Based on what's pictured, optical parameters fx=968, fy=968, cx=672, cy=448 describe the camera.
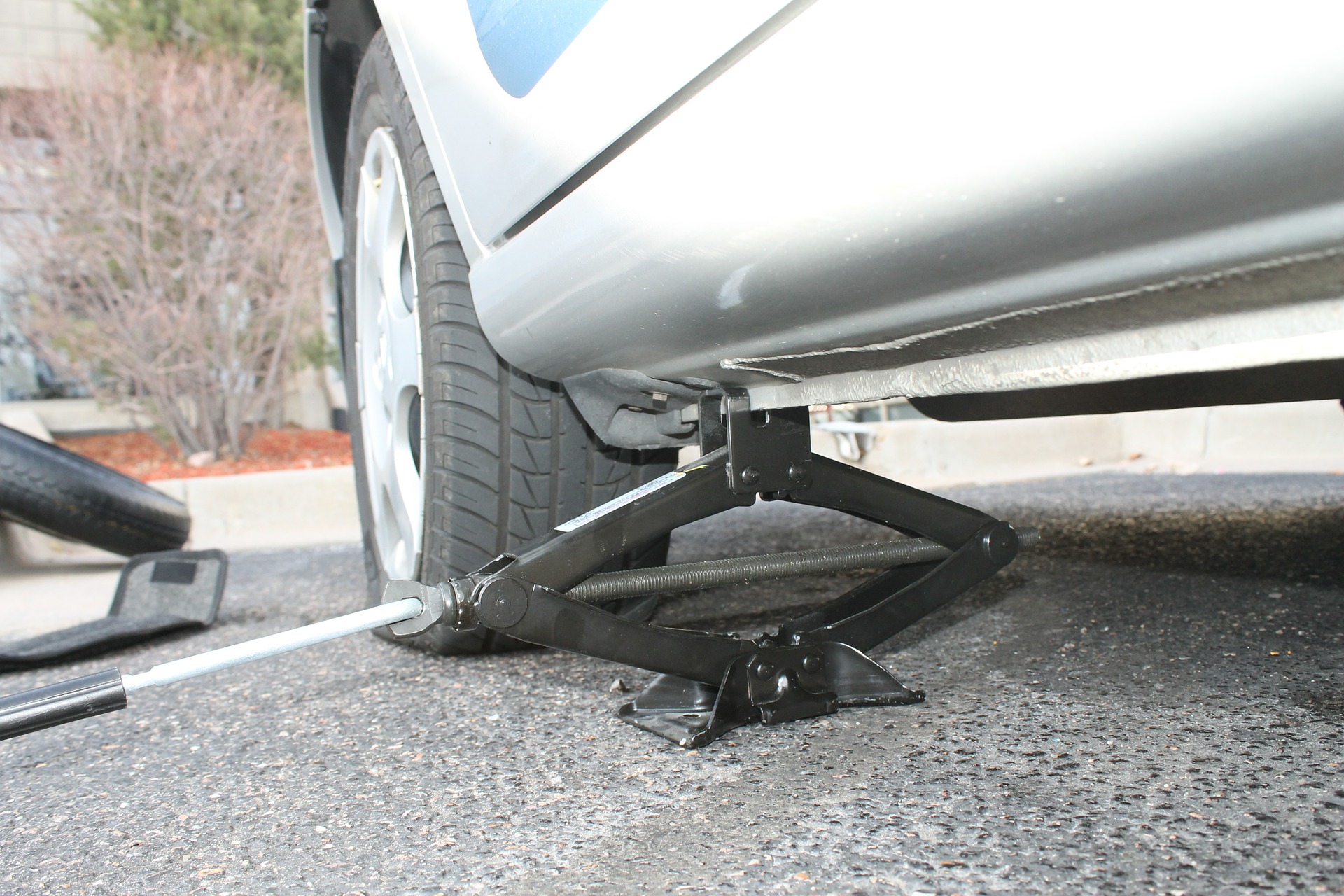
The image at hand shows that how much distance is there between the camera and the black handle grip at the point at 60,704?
2.99 feet

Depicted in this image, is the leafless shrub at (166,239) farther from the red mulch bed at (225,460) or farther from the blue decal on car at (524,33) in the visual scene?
the blue decal on car at (524,33)

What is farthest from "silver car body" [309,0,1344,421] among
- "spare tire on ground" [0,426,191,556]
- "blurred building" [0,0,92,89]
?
"blurred building" [0,0,92,89]

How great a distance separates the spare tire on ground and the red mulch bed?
1655mm

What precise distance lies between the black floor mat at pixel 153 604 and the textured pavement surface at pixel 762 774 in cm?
11

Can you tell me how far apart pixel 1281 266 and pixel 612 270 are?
0.53m

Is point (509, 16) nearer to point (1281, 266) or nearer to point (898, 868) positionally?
point (1281, 266)

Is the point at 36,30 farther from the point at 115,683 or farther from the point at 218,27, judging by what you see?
the point at 115,683

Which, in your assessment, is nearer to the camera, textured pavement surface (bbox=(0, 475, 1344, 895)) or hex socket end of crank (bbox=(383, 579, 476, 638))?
textured pavement surface (bbox=(0, 475, 1344, 895))

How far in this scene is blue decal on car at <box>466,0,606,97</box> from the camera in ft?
2.71

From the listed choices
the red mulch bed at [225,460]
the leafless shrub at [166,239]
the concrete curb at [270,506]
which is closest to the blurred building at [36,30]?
the leafless shrub at [166,239]

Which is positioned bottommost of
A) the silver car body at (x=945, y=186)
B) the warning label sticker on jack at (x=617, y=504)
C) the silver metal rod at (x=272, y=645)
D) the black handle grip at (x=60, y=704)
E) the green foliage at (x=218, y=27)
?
the black handle grip at (x=60, y=704)

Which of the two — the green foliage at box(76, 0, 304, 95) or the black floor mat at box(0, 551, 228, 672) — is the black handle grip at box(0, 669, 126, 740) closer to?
the black floor mat at box(0, 551, 228, 672)

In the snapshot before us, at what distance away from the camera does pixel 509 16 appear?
934 mm

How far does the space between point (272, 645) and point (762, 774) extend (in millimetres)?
528
